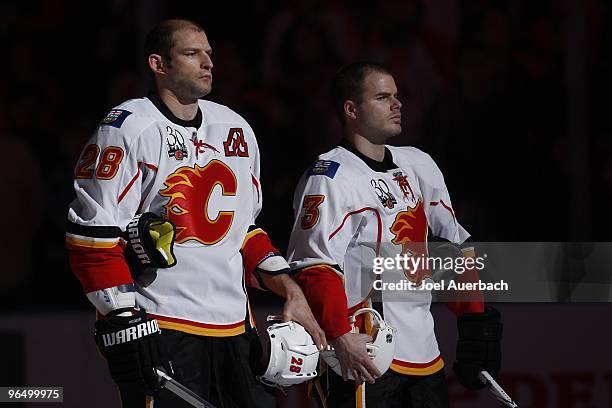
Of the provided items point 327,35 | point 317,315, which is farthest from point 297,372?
point 327,35

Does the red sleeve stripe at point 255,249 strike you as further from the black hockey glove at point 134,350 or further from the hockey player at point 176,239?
the black hockey glove at point 134,350

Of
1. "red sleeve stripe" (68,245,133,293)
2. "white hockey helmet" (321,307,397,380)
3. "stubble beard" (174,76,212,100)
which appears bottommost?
"white hockey helmet" (321,307,397,380)

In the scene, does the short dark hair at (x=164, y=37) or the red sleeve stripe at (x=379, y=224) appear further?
the red sleeve stripe at (x=379, y=224)

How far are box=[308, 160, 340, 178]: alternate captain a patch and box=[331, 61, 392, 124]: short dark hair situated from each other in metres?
0.22

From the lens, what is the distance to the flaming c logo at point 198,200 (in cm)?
401

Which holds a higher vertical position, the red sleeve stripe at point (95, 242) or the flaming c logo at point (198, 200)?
the flaming c logo at point (198, 200)

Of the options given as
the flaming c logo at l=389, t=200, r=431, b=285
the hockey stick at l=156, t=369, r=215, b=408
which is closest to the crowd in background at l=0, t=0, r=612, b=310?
the flaming c logo at l=389, t=200, r=431, b=285

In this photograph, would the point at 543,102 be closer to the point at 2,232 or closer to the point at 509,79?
the point at 509,79

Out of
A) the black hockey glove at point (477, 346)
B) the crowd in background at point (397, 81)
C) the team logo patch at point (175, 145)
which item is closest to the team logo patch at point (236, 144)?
the team logo patch at point (175, 145)

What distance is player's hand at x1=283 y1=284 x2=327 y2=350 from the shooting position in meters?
4.18

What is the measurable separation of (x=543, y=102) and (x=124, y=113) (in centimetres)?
324

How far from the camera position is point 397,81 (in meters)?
6.37

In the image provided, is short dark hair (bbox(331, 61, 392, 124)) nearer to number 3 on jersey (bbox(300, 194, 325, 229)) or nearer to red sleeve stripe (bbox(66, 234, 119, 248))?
number 3 on jersey (bbox(300, 194, 325, 229))

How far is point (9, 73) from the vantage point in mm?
6562
